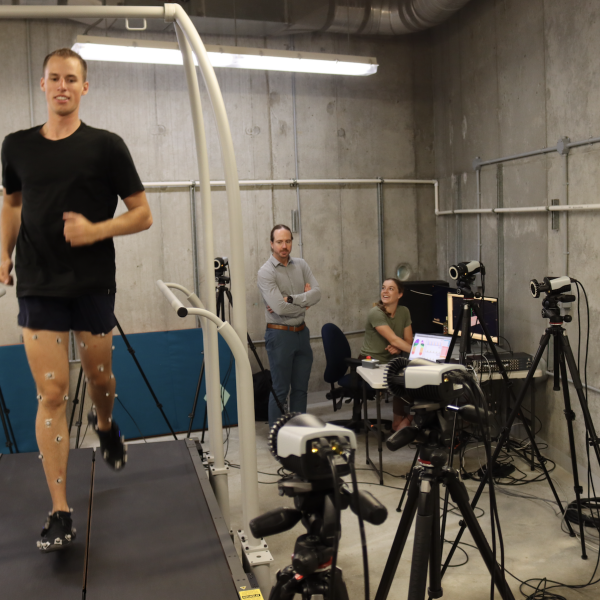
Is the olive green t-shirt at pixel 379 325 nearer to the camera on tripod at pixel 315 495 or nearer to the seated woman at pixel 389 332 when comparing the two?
the seated woman at pixel 389 332

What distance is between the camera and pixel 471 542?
3256 mm

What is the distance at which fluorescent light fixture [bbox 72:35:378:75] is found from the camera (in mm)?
4094

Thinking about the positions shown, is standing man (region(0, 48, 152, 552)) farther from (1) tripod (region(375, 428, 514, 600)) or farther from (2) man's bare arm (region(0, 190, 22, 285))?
(1) tripod (region(375, 428, 514, 600))

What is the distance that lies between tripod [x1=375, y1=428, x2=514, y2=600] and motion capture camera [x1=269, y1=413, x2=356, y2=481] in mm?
749

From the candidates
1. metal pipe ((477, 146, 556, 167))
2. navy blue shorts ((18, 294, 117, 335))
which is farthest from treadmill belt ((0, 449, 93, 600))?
metal pipe ((477, 146, 556, 167))

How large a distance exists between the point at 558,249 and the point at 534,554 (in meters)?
2.11

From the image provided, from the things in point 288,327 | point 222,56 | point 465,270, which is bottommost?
point 288,327

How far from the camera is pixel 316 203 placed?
5934 millimetres

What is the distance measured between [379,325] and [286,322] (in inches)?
28.5

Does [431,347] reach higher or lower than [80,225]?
lower

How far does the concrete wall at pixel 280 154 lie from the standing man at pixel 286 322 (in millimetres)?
864

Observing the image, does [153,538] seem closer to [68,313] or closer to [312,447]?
[68,313]

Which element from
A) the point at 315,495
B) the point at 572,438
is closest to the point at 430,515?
the point at 315,495

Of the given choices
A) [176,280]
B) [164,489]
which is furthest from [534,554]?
[176,280]
